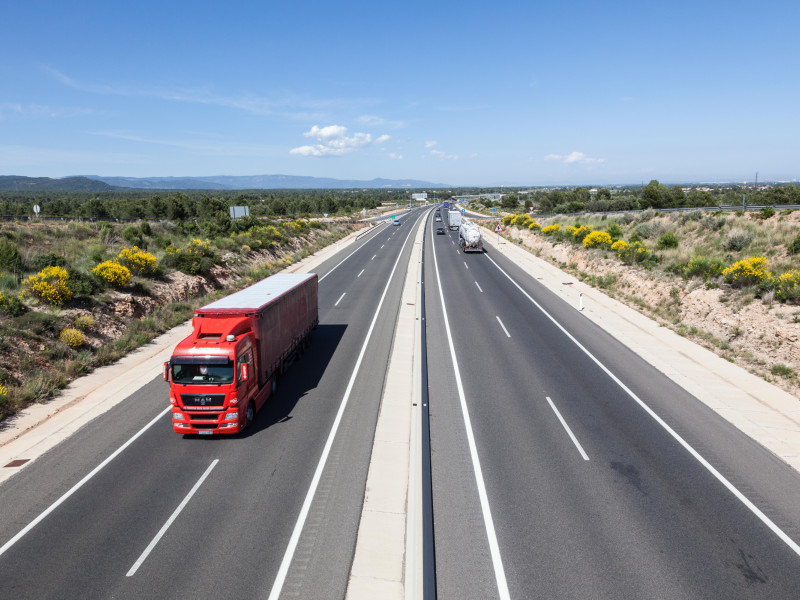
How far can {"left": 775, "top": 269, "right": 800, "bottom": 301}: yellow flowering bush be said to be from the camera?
20.7 metres

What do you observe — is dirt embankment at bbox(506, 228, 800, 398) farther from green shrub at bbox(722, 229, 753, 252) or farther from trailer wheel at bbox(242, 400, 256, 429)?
trailer wheel at bbox(242, 400, 256, 429)

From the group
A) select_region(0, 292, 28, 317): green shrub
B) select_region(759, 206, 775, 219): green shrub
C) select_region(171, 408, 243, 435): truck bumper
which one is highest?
select_region(759, 206, 775, 219): green shrub

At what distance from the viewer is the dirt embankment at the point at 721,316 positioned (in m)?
18.1

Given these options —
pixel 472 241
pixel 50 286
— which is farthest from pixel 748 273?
pixel 50 286

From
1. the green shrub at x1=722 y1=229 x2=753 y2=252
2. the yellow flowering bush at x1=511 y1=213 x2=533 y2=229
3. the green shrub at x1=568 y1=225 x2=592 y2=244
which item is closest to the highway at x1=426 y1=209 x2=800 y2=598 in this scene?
the green shrub at x1=722 y1=229 x2=753 y2=252

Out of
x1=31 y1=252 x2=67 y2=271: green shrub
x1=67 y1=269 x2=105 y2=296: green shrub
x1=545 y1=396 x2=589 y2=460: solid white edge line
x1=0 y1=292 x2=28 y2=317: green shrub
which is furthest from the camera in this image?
x1=31 y1=252 x2=67 y2=271: green shrub

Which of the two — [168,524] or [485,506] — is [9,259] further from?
[485,506]

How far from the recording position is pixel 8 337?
57.5 feet

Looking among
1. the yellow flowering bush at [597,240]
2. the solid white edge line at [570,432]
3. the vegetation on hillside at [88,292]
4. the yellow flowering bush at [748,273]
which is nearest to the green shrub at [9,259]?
the vegetation on hillside at [88,292]

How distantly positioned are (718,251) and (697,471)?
26.0 meters

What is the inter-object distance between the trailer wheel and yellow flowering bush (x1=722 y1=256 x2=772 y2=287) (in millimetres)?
24276

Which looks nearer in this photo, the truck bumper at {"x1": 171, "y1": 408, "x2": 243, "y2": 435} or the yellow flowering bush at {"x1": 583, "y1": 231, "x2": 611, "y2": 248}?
the truck bumper at {"x1": 171, "y1": 408, "x2": 243, "y2": 435}

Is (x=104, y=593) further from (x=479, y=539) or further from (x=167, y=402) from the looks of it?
(x=167, y=402)

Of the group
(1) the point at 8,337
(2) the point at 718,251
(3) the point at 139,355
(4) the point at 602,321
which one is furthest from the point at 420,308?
(2) the point at 718,251
